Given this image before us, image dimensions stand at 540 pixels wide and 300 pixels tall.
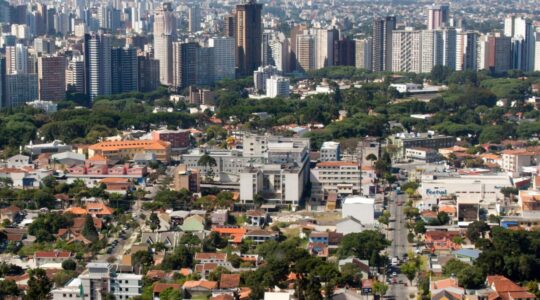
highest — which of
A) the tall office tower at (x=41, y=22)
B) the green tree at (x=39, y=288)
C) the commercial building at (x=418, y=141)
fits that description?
the tall office tower at (x=41, y=22)

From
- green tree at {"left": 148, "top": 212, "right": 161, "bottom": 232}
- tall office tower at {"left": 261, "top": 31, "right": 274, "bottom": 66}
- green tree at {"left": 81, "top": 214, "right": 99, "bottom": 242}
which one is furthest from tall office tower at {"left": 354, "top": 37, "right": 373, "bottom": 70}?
green tree at {"left": 81, "top": 214, "right": 99, "bottom": 242}

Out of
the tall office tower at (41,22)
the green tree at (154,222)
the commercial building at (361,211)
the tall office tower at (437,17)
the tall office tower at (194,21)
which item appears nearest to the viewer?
the green tree at (154,222)

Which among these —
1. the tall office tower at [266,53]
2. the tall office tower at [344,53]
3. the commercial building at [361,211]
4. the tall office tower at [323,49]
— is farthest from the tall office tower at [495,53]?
the commercial building at [361,211]

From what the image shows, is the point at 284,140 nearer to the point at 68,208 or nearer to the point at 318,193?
the point at 318,193

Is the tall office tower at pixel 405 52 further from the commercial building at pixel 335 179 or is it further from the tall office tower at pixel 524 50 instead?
the commercial building at pixel 335 179

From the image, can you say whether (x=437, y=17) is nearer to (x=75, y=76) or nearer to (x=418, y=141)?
(x=75, y=76)

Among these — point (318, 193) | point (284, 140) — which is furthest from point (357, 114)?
point (318, 193)

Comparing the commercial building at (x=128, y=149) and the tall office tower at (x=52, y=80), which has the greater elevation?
the tall office tower at (x=52, y=80)
